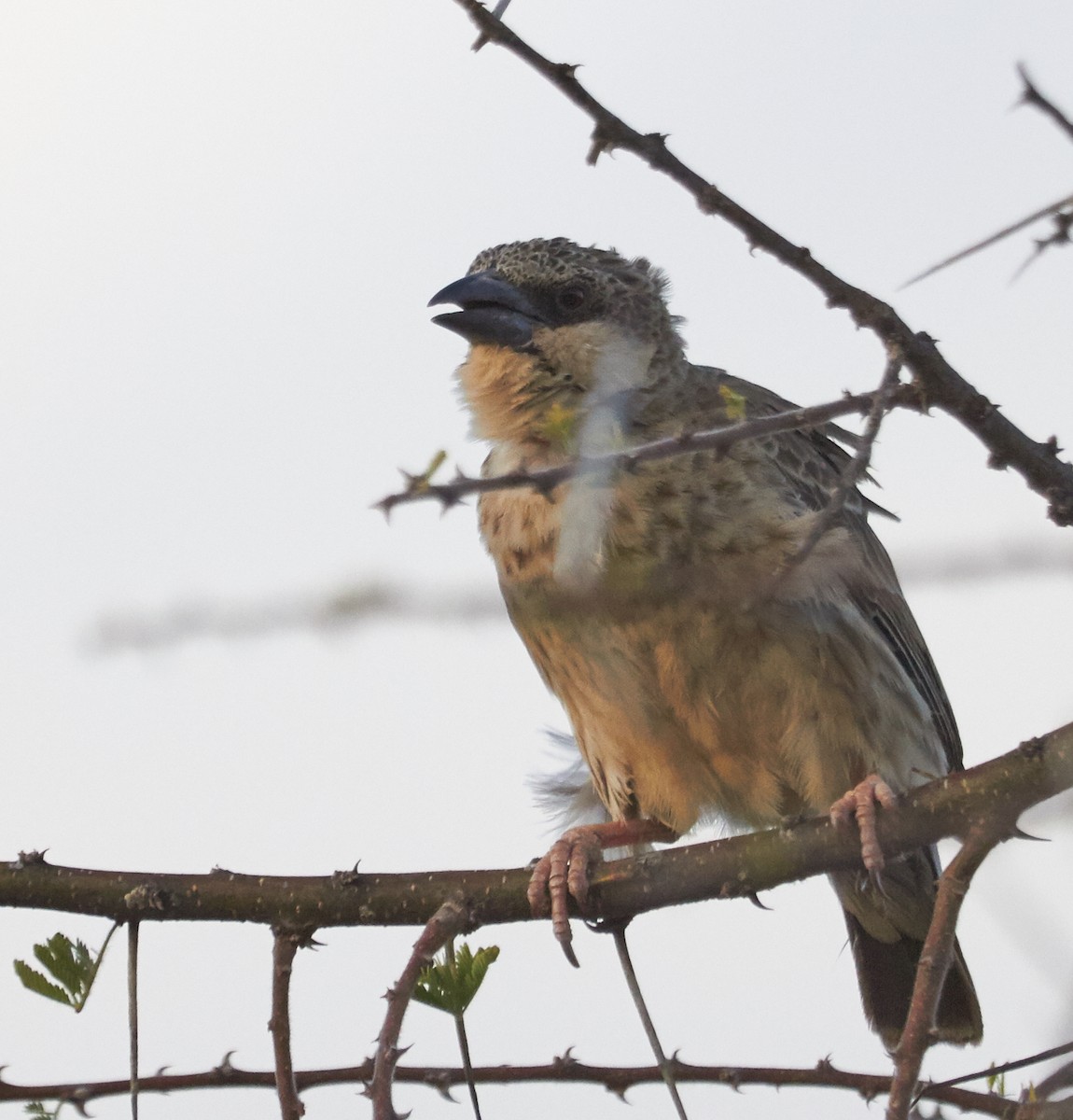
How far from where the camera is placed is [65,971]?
95.7 inches

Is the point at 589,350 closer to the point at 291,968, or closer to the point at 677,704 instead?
the point at 677,704

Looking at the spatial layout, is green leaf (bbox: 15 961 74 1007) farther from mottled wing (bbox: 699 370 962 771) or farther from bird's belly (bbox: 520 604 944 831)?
mottled wing (bbox: 699 370 962 771)

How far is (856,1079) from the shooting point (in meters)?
2.88

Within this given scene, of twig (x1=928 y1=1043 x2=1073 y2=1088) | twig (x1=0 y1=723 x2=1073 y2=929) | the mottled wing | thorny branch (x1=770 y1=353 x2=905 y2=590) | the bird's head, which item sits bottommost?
twig (x1=928 y1=1043 x2=1073 y2=1088)

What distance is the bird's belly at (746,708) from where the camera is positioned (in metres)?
3.54

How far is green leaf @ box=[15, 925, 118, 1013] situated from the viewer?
7.98 feet

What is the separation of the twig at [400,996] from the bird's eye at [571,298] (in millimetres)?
2081

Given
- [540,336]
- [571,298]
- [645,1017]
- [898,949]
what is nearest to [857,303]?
[645,1017]

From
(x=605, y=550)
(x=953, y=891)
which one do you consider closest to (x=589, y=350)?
(x=605, y=550)

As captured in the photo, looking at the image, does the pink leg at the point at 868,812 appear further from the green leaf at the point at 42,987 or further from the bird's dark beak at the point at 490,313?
the bird's dark beak at the point at 490,313

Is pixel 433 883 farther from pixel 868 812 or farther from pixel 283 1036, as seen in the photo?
pixel 868 812

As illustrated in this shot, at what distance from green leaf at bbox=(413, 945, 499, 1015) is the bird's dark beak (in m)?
2.01

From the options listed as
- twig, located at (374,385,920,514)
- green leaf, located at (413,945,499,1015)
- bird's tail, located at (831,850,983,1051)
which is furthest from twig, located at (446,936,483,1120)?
bird's tail, located at (831,850,983,1051)

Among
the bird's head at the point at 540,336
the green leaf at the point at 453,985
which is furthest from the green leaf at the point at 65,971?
the bird's head at the point at 540,336
